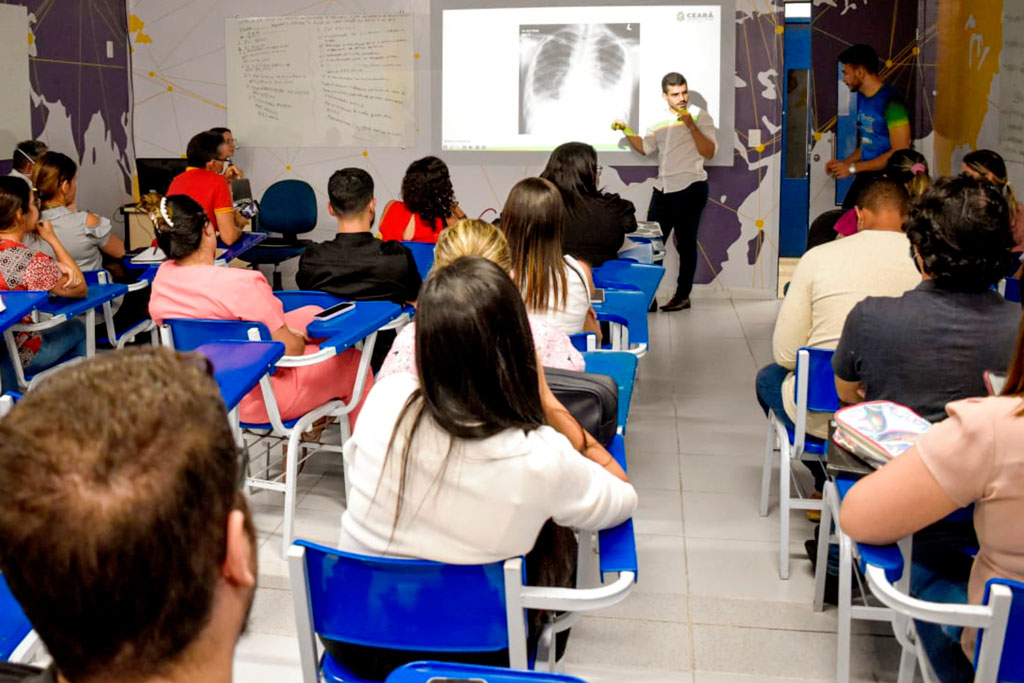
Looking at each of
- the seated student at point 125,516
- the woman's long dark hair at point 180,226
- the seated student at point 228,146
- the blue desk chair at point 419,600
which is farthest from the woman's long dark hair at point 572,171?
the seated student at point 125,516

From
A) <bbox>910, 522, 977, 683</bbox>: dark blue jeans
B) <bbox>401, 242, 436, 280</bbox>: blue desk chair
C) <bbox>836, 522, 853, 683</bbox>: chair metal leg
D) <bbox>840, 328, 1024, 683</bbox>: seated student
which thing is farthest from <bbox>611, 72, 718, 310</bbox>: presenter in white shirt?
<bbox>840, 328, 1024, 683</bbox>: seated student

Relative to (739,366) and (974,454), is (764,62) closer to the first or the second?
(739,366)

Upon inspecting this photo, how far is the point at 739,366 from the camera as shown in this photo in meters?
5.91

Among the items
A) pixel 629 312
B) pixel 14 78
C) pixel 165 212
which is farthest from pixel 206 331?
pixel 14 78

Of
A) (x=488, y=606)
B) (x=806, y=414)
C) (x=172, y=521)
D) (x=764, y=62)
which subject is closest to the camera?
(x=172, y=521)

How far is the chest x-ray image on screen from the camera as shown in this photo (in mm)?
7676

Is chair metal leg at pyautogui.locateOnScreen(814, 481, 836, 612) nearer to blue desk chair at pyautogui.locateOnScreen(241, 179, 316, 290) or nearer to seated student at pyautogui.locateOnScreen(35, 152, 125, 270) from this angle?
seated student at pyautogui.locateOnScreen(35, 152, 125, 270)

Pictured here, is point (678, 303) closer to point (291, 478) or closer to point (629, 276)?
point (629, 276)

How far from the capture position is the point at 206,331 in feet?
10.9

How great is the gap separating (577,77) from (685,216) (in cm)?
132

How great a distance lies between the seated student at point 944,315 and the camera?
7.71ft

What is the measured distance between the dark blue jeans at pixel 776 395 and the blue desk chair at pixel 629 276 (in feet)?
1.92

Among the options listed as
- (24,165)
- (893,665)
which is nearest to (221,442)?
(893,665)

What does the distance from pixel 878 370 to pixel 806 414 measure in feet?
2.07
